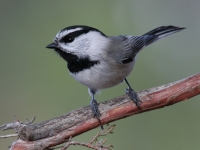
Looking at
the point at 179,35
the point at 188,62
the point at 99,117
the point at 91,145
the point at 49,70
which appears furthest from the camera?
the point at 179,35

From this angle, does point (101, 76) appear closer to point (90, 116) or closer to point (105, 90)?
point (90, 116)

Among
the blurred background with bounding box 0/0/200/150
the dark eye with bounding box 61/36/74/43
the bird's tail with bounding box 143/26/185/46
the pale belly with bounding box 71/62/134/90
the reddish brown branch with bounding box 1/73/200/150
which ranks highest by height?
the blurred background with bounding box 0/0/200/150

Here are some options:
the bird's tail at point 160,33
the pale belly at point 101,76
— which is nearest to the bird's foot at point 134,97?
the pale belly at point 101,76

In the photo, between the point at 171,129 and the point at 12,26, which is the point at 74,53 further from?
the point at 12,26

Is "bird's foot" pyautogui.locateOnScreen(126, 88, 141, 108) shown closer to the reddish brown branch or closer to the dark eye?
the reddish brown branch

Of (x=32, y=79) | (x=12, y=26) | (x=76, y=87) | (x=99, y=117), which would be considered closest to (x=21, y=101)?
(x=32, y=79)

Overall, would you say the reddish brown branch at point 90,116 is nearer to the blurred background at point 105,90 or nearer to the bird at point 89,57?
the bird at point 89,57

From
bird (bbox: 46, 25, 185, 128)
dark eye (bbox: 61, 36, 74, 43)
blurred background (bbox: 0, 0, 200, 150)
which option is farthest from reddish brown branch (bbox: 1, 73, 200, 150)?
blurred background (bbox: 0, 0, 200, 150)
